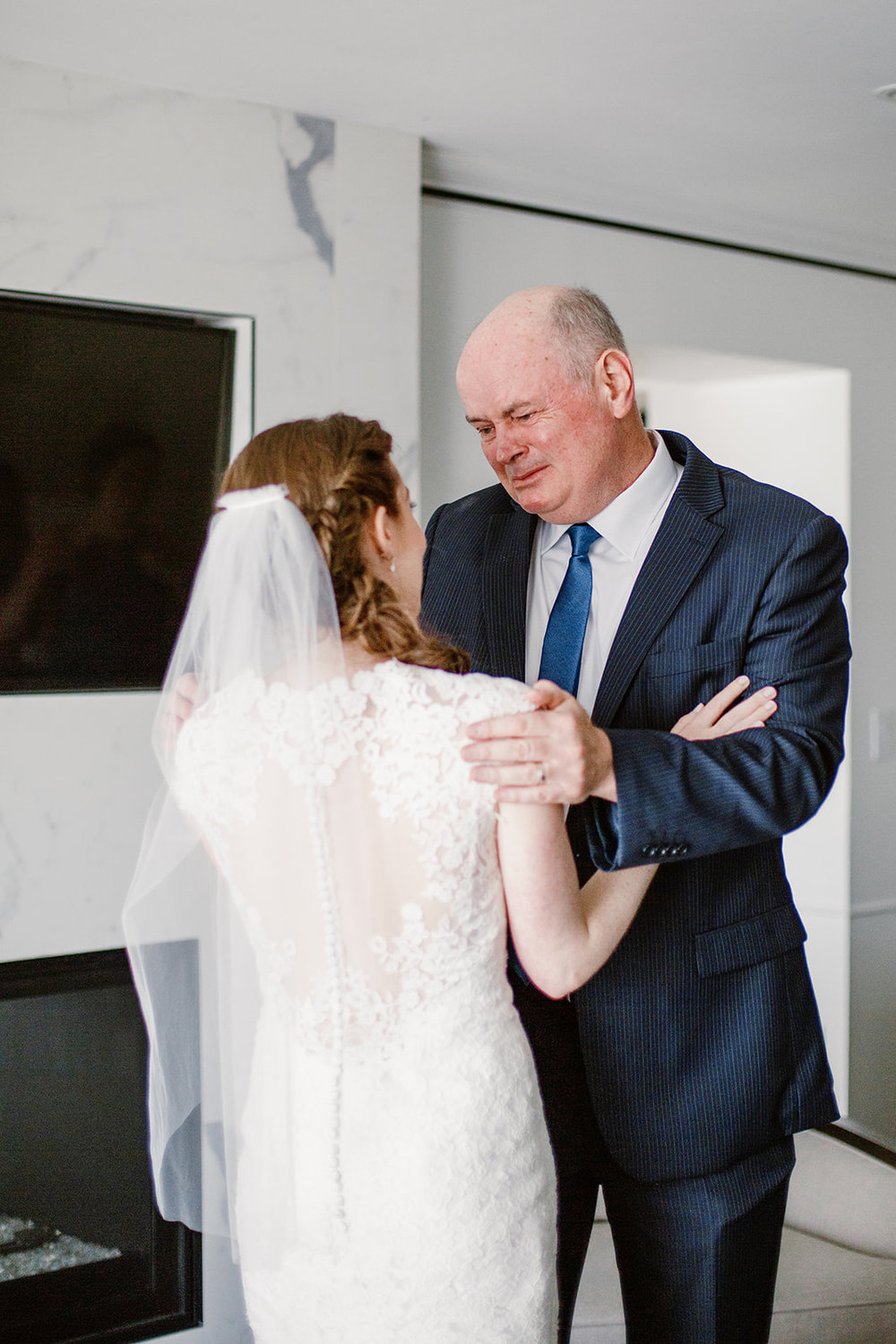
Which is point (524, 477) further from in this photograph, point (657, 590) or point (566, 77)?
point (566, 77)

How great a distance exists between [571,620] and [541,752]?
21.2 inches

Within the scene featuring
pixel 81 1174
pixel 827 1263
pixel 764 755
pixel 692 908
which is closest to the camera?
pixel 764 755

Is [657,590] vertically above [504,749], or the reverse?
[657,590]

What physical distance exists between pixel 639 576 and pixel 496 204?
6.87ft

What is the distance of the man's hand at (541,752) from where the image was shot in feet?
3.83

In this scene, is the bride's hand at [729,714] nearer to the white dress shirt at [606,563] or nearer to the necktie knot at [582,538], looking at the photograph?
the white dress shirt at [606,563]

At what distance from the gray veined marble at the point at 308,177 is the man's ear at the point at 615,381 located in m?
1.30

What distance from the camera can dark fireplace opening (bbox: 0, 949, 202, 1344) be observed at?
105 inches

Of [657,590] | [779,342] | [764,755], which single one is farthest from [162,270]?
[779,342]

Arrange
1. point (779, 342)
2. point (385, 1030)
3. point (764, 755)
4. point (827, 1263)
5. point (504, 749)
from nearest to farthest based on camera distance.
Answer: point (504, 749) < point (385, 1030) < point (764, 755) < point (827, 1263) < point (779, 342)

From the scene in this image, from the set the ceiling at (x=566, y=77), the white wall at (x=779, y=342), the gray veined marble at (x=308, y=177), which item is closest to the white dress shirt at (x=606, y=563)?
the ceiling at (x=566, y=77)

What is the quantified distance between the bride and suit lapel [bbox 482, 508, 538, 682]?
425 millimetres

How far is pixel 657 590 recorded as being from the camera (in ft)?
5.19

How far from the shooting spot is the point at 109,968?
269 centimetres
